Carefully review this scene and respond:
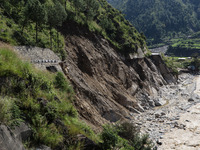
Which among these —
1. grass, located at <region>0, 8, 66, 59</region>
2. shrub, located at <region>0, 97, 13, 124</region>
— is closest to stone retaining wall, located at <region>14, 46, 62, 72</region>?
grass, located at <region>0, 8, 66, 59</region>

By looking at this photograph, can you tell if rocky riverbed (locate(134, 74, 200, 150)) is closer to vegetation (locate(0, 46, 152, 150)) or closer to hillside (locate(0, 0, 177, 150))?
hillside (locate(0, 0, 177, 150))

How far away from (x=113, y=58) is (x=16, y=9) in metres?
21.2

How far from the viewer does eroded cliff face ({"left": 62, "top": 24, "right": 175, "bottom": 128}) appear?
69.7 feet

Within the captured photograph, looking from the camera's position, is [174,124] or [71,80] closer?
[71,80]

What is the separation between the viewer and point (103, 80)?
2975cm

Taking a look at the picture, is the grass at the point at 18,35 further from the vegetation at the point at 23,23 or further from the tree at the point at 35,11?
the tree at the point at 35,11

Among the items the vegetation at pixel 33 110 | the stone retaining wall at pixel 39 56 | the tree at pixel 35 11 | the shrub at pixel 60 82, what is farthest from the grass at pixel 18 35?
the vegetation at pixel 33 110

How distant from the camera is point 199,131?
2106 cm

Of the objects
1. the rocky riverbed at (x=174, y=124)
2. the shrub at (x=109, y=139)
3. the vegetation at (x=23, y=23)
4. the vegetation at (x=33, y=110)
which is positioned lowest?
the rocky riverbed at (x=174, y=124)

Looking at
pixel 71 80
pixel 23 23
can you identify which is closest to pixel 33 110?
pixel 71 80

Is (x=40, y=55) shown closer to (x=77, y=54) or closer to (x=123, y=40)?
(x=77, y=54)

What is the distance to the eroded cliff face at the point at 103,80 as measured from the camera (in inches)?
837

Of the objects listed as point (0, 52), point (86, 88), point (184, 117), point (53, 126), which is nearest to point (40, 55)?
point (86, 88)

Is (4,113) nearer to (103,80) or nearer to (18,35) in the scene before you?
(18,35)
